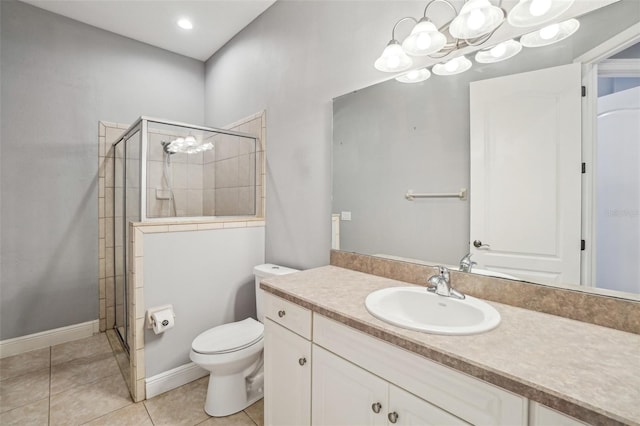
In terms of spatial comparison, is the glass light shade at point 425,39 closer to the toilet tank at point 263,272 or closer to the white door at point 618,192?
the white door at point 618,192

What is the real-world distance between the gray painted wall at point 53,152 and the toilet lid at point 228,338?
1.60 meters

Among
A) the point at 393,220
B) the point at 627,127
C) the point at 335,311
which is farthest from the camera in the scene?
the point at 393,220

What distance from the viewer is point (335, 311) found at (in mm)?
1032

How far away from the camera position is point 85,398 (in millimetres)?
1777

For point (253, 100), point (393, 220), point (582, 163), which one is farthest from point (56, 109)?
point (582, 163)

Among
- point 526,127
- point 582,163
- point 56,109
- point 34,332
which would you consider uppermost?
point 56,109

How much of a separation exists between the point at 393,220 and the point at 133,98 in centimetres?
274

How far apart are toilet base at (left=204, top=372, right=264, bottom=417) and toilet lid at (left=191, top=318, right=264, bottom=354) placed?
19cm

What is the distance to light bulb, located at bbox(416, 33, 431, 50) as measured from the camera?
1.25 metres

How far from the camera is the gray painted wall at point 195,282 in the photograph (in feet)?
5.92

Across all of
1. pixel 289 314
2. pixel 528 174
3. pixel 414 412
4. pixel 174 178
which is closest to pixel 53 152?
pixel 174 178

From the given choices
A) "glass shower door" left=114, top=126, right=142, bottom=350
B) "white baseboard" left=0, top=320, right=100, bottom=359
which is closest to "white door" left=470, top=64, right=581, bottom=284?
"glass shower door" left=114, top=126, right=142, bottom=350

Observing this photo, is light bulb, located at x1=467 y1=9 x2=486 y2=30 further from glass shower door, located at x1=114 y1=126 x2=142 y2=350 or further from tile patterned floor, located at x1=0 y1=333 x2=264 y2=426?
tile patterned floor, located at x1=0 y1=333 x2=264 y2=426

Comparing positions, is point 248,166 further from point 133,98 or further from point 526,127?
point 526,127
